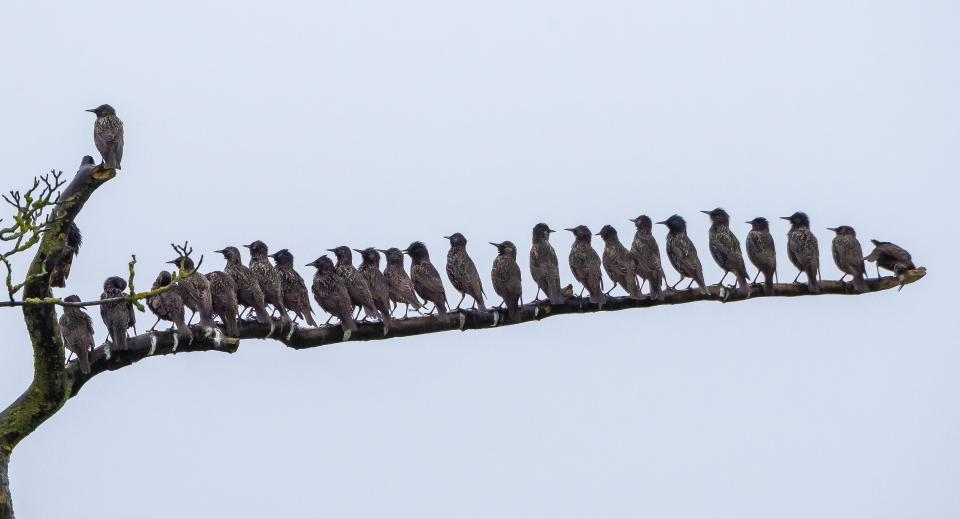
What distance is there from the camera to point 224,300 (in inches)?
632

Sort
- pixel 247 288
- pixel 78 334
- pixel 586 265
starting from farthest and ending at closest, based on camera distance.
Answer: pixel 586 265, pixel 247 288, pixel 78 334

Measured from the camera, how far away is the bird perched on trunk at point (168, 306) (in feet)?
51.3

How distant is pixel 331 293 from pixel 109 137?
2.55 m

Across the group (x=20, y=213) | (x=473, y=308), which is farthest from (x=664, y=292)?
(x=20, y=213)

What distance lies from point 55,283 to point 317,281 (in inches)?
97.5

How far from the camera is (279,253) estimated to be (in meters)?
17.5

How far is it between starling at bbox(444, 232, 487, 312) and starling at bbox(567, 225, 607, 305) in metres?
1.05

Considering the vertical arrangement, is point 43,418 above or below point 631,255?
below

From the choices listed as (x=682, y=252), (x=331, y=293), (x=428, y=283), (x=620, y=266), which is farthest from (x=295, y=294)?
(x=682, y=252)

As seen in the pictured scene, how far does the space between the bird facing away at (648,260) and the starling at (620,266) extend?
0.07 metres

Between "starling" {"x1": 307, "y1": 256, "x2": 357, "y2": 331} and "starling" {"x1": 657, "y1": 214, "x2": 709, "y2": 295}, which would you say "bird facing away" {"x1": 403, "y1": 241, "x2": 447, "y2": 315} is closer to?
"starling" {"x1": 307, "y1": 256, "x2": 357, "y2": 331}

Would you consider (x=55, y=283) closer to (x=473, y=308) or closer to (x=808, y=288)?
(x=473, y=308)

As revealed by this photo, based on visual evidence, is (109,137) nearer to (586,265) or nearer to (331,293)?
(331,293)

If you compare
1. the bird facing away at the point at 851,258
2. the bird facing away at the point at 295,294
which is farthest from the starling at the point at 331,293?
the bird facing away at the point at 851,258
